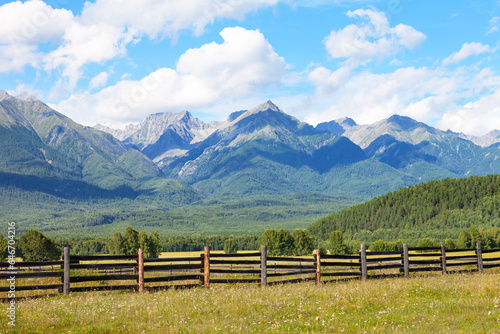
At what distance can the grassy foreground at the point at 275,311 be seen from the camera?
44.2 feet

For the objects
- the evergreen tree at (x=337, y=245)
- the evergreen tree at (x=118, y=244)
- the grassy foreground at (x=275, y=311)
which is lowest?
the evergreen tree at (x=337, y=245)

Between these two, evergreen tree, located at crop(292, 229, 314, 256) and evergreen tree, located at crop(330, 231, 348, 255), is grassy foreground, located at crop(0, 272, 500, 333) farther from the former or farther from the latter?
evergreen tree, located at crop(330, 231, 348, 255)

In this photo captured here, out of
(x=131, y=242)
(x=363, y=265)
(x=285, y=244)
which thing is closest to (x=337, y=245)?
(x=285, y=244)

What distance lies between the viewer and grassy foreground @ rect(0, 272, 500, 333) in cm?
1347

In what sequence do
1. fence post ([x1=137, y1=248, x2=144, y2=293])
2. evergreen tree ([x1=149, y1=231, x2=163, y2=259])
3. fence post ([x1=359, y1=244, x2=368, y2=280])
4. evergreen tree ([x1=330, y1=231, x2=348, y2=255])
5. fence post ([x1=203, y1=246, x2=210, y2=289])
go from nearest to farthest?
fence post ([x1=137, y1=248, x2=144, y2=293]), fence post ([x1=203, y1=246, x2=210, y2=289]), fence post ([x1=359, y1=244, x2=368, y2=280]), evergreen tree ([x1=149, y1=231, x2=163, y2=259]), evergreen tree ([x1=330, y1=231, x2=348, y2=255])

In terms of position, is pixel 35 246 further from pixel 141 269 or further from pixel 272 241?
pixel 141 269

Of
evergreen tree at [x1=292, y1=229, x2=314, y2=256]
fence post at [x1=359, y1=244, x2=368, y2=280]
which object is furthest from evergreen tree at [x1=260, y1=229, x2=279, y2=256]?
fence post at [x1=359, y1=244, x2=368, y2=280]

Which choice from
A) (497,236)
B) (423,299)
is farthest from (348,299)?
(497,236)

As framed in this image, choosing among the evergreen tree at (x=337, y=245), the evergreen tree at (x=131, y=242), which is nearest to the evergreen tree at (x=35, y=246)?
the evergreen tree at (x=131, y=242)

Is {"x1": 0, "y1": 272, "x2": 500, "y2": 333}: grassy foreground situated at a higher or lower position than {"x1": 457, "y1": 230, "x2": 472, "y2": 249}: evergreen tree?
higher

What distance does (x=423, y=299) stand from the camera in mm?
17641

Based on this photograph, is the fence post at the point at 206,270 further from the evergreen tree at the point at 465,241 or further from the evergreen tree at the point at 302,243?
the evergreen tree at the point at 465,241

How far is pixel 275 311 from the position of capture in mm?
15562

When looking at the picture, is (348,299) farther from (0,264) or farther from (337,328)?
(0,264)
